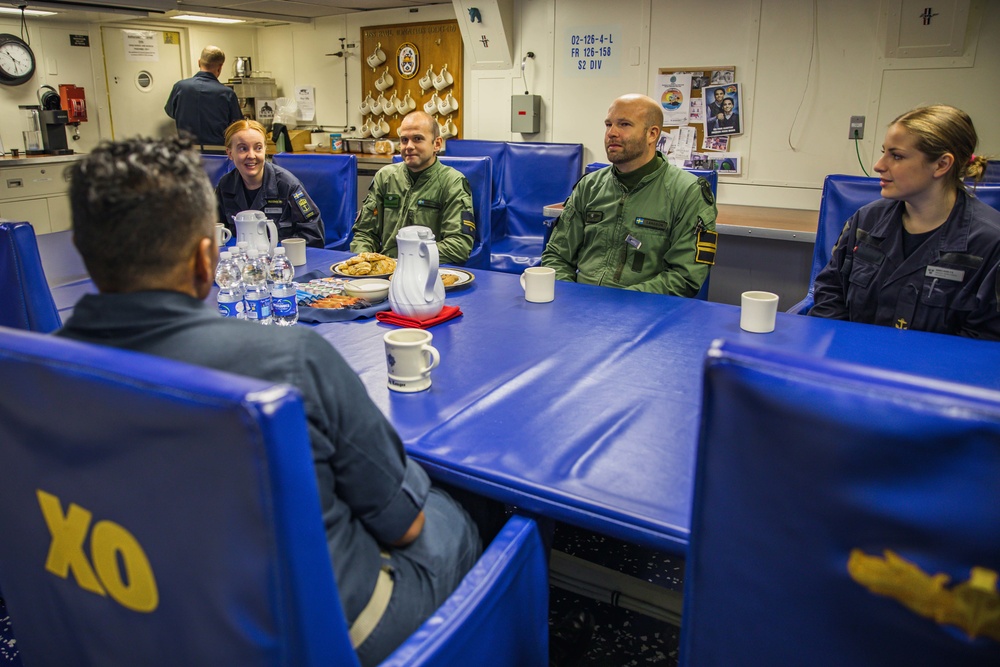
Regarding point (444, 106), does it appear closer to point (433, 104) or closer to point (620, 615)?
point (433, 104)

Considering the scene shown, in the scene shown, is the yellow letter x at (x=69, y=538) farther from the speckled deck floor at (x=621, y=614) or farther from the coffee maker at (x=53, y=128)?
the coffee maker at (x=53, y=128)

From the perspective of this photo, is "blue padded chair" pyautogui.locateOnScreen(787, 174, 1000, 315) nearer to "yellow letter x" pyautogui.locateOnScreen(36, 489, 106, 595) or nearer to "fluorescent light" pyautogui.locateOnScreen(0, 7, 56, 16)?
"yellow letter x" pyautogui.locateOnScreen(36, 489, 106, 595)

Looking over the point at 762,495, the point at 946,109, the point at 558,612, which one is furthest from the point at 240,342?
the point at 946,109

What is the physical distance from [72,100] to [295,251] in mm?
4859

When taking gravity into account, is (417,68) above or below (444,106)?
above

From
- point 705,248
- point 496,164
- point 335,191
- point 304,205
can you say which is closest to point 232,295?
point 304,205

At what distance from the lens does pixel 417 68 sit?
6012mm

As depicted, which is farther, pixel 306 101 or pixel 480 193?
pixel 306 101

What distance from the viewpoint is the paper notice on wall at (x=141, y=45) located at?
663 cm

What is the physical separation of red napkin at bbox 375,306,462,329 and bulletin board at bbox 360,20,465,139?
4.12m

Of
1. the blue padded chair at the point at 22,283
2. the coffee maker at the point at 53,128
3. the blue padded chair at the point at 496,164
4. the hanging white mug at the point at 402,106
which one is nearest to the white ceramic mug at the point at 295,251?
the blue padded chair at the point at 22,283

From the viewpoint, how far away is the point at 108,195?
0.85 m

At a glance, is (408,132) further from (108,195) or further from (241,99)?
(241,99)

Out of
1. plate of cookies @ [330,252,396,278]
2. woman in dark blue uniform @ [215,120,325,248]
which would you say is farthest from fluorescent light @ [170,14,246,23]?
plate of cookies @ [330,252,396,278]
